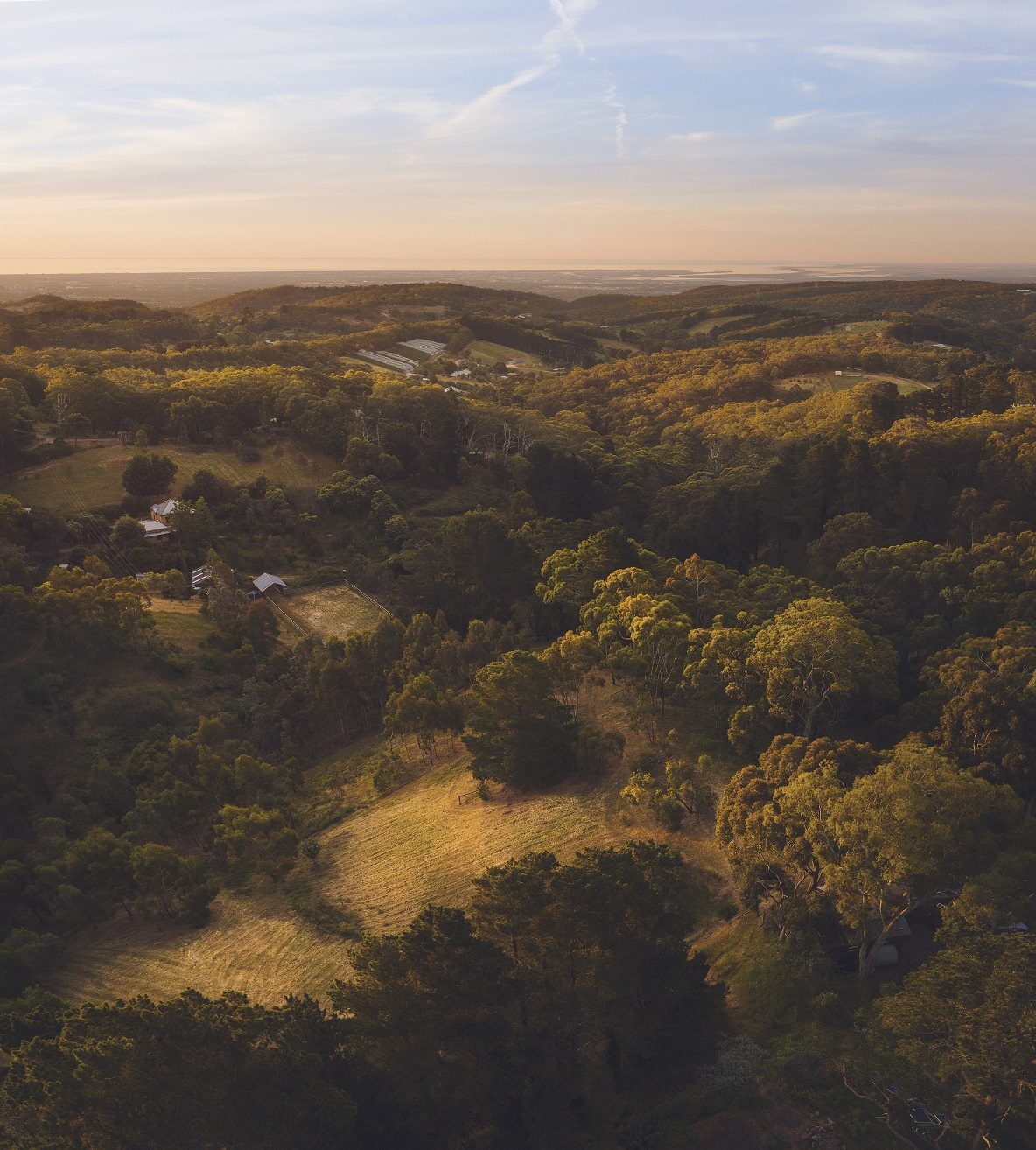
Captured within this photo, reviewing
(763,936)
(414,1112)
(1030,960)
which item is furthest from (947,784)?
(414,1112)

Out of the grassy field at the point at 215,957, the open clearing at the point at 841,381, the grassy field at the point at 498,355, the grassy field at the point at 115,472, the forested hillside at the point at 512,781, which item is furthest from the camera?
the grassy field at the point at 498,355

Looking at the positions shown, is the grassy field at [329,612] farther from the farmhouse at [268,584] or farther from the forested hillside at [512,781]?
the farmhouse at [268,584]

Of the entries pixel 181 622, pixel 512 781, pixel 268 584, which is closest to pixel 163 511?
pixel 268 584

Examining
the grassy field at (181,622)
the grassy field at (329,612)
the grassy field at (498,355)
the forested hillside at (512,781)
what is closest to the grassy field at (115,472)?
the forested hillside at (512,781)

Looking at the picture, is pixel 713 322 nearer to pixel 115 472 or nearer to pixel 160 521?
pixel 115 472

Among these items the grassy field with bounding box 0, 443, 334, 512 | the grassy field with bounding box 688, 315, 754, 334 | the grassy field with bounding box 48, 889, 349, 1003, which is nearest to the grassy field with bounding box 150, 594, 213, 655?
the grassy field with bounding box 0, 443, 334, 512

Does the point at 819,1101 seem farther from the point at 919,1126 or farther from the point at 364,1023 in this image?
the point at 364,1023

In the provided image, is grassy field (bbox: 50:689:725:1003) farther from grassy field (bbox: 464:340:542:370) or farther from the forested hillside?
grassy field (bbox: 464:340:542:370)
